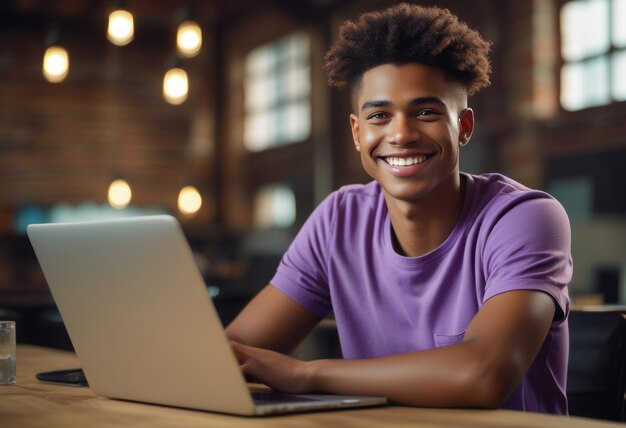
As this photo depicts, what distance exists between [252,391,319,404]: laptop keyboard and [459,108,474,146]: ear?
2.26 feet

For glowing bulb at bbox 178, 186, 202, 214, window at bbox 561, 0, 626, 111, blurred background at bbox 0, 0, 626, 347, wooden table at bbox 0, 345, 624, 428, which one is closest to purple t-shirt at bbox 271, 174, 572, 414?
wooden table at bbox 0, 345, 624, 428

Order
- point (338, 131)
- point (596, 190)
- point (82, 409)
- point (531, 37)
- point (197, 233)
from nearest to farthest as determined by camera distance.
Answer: point (82, 409), point (596, 190), point (531, 37), point (338, 131), point (197, 233)

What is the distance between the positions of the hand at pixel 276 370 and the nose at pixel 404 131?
0.49 m

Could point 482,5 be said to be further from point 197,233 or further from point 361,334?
point 361,334

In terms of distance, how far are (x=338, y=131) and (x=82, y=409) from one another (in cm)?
777

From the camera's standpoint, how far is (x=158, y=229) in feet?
3.63

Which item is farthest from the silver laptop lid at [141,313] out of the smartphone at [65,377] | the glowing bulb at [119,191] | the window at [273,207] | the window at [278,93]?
the window at [273,207]

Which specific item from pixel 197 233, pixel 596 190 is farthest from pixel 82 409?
pixel 197 233

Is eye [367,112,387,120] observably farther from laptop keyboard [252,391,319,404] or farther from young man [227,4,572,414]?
laptop keyboard [252,391,319,404]

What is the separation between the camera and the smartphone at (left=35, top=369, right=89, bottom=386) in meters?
1.54

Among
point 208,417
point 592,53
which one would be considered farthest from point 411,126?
point 592,53

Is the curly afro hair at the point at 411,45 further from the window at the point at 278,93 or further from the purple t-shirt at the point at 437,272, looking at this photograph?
the window at the point at 278,93

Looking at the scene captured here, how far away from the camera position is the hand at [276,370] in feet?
4.49

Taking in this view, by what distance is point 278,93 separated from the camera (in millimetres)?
10227
